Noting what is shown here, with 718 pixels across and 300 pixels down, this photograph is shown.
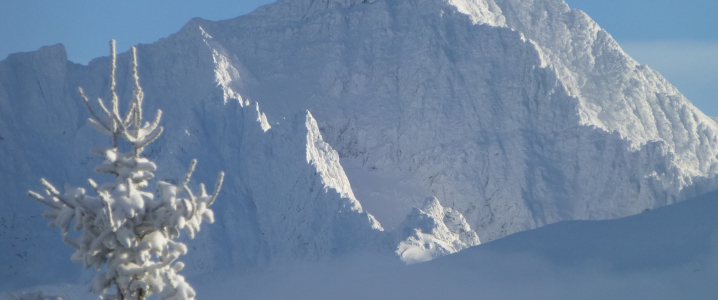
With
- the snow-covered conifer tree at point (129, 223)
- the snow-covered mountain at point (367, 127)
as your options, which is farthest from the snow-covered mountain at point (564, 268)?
the snow-covered conifer tree at point (129, 223)

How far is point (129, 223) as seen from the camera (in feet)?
24.6

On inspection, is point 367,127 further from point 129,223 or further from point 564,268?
point 129,223

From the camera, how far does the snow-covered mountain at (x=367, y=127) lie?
57281 millimetres

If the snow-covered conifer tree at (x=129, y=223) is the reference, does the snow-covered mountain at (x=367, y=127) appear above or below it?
above

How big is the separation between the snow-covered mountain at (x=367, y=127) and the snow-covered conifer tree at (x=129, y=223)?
44.2 metres

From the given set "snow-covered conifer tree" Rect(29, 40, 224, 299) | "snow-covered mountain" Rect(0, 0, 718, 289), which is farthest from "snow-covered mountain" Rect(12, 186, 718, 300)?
"snow-covered conifer tree" Rect(29, 40, 224, 299)

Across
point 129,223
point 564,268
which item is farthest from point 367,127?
point 129,223

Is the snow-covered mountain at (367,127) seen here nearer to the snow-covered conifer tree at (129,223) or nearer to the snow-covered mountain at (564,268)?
the snow-covered mountain at (564,268)

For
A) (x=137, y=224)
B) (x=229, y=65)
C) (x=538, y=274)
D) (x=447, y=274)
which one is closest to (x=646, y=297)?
(x=538, y=274)

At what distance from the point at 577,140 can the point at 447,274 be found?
2668 centimetres

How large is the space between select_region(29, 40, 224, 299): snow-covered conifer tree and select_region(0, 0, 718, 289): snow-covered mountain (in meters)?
44.2

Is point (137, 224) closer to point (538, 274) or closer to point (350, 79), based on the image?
point (538, 274)

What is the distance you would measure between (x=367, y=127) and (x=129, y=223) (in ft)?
194

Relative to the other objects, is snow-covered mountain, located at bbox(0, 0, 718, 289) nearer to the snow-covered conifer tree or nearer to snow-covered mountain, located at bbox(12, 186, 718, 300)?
snow-covered mountain, located at bbox(12, 186, 718, 300)
